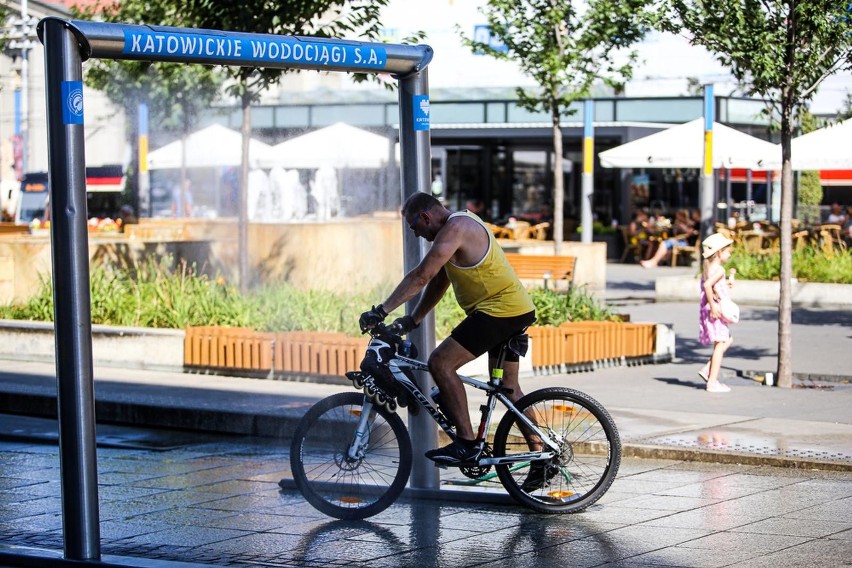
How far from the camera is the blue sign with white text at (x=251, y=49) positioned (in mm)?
6438

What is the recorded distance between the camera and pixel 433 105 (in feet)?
128

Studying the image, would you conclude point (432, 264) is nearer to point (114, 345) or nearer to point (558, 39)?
point (114, 345)

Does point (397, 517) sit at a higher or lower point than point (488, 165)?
lower

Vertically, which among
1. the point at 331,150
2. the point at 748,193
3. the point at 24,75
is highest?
the point at 24,75

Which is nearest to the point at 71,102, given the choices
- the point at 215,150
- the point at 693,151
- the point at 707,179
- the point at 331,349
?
the point at 331,349

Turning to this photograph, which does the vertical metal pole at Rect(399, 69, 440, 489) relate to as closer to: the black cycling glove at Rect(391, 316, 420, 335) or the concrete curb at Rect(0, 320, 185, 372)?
the black cycling glove at Rect(391, 316, 420, 335)

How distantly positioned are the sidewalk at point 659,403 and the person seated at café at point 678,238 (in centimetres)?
1560

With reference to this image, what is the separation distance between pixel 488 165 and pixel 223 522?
32960 millimetres

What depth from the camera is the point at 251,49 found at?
22.5 ft

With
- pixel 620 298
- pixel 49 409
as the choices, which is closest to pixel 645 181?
pixel 620 298

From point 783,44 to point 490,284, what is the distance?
619 cm

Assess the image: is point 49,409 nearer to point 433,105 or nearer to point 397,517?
point 397,517

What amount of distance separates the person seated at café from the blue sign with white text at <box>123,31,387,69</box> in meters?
24.4

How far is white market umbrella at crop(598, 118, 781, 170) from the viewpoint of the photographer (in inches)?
995
